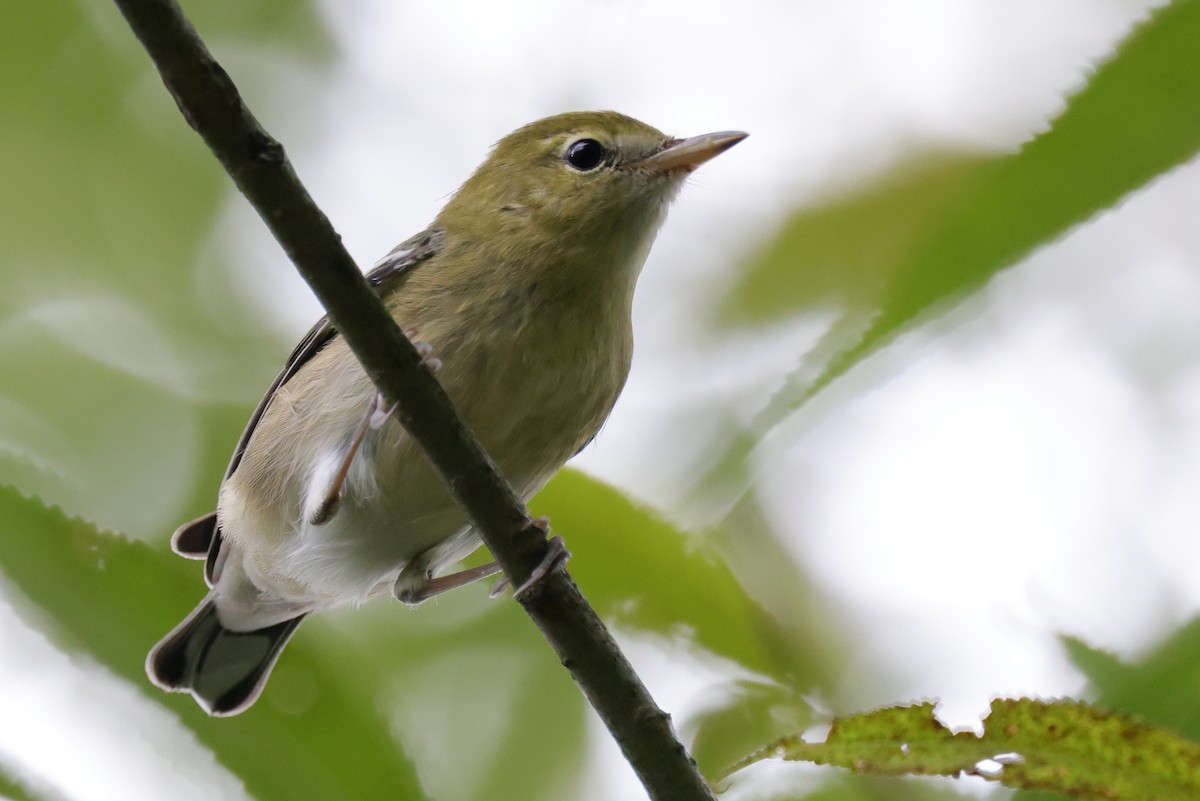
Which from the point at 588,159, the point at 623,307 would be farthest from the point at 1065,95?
the point at 588,159

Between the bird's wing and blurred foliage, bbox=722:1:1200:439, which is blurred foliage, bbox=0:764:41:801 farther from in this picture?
blurred foliage, bbox=722:1:1200:439

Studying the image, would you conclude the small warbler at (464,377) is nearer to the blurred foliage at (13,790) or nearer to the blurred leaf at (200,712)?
the blurred leaf at (200,712)

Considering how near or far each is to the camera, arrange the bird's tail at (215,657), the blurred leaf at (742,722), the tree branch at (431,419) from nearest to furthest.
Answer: the tree branch at (431,419) < the blurred leaf at (742,722) < the bird's tail at (215,657)

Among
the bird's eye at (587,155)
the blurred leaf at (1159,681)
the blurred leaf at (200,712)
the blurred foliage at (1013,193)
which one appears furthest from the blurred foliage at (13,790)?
the bird's eye at (587,155)

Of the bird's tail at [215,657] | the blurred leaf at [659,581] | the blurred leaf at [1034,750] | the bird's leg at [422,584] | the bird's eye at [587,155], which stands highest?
the bird's eye at [587,155]

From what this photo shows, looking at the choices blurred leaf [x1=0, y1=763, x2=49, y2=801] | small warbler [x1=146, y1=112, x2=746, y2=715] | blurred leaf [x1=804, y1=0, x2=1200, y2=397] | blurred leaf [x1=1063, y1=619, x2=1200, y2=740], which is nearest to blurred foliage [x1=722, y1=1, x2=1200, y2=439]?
blurred leaf [x1=804, y1=0, x2=1200, y2=397]

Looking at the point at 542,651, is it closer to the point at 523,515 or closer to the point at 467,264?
the point at 523,515

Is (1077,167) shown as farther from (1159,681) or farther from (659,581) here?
(659,581)
